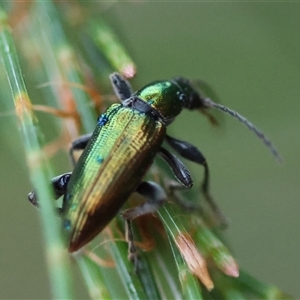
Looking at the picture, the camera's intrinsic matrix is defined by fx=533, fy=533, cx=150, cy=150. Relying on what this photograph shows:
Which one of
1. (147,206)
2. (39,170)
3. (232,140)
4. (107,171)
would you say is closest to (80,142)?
(107,171)

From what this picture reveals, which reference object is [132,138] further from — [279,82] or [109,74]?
[279,82]

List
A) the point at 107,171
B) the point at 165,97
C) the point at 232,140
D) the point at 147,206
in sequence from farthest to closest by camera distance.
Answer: the point at 232,140, the point at 165,97, the point at 107,171, the point at 147,206

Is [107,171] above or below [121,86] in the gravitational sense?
below

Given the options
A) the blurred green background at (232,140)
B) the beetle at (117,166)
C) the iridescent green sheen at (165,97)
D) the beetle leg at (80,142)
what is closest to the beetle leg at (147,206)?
the beetle at (117,166)

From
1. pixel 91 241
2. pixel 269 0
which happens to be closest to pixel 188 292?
pixel 91 241

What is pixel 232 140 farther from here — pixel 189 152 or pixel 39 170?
pixel 39 170

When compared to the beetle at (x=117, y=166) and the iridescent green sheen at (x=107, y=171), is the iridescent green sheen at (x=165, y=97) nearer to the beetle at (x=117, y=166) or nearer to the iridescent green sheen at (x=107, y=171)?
the beetle at (x=117, y=166)

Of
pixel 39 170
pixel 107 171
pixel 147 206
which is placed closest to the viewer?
pixel 39 170
